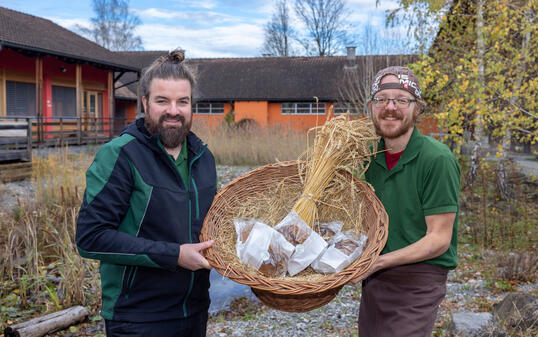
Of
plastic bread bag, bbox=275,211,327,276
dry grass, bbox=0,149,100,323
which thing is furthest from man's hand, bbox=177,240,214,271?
dry grass, bbox=0,149,100,323

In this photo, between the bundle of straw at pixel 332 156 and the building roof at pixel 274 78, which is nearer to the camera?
the bundle of straw at pixel 332 156

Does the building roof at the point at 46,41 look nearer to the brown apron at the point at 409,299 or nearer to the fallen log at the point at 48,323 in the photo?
the fallen log at the point at 48,323

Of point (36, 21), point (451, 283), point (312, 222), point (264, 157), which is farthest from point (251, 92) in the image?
point (312, 222)

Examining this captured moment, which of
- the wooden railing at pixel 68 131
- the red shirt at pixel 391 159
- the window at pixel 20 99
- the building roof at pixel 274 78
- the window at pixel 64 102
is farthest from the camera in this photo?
the building roof at pixel 274 78

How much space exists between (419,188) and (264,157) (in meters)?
11.3

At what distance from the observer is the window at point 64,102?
1719 cm

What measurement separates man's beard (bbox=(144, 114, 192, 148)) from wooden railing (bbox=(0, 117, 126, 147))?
1294 centimetres

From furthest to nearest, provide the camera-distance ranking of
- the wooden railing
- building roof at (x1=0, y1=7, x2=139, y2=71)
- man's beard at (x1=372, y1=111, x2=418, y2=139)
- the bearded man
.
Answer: the wooden railing, building roof at (x1=0, y1=7, x2=139, y2=71), man's beard at (x1=372, y1=111, x2=418, y2=139), the bearded man

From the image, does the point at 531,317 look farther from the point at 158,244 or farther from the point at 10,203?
the point at 10,203

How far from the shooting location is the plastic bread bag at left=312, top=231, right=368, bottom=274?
1892 millimetres

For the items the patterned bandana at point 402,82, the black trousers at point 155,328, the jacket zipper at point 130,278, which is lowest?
the black trousers at point 155,328

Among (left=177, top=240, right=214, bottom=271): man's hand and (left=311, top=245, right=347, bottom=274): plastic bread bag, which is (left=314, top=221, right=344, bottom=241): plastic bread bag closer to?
(left=311, top=245, right=347, bottom=274): plastic bread bag

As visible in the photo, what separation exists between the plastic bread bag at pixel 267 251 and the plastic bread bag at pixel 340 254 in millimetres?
148

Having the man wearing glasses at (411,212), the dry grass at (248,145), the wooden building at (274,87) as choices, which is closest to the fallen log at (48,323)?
the man wearing glasses at (411,212)
